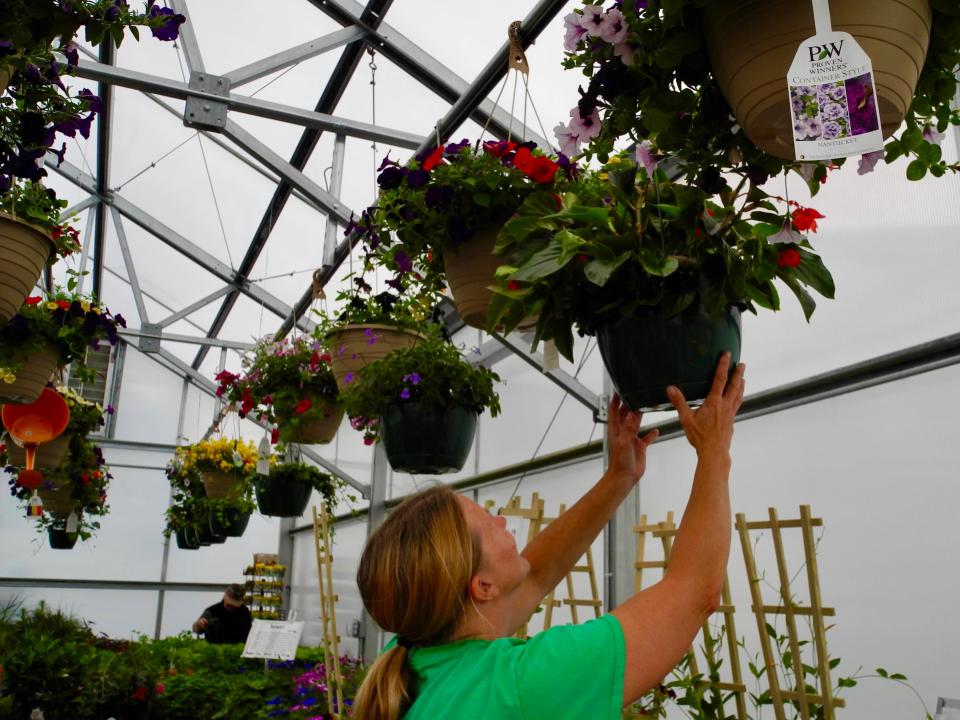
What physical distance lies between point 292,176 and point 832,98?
4.43 meters

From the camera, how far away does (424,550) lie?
3.63 ft

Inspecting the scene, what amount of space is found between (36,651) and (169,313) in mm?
6398

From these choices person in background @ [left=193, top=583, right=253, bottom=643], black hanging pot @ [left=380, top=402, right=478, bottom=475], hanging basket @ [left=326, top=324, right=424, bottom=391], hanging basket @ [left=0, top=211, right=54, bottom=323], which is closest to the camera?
hanging basket @ [left=0, top=211, right=54, bottom=323]

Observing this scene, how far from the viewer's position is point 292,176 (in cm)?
494

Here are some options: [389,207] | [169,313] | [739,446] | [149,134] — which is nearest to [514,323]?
[389,207]

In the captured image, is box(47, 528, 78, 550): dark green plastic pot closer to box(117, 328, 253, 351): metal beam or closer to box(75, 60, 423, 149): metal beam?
box(117, 328, 253, 351): metal beam

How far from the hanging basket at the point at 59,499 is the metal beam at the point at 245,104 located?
3.13 m

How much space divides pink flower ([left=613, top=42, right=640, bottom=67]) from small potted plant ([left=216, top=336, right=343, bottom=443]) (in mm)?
3070

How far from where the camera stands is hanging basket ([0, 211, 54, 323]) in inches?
Answer: 71.5

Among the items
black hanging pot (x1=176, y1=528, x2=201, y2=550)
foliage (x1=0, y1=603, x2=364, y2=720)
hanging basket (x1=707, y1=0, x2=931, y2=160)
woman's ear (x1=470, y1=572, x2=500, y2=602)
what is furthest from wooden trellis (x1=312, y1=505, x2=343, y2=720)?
black hanging pot (x1=176, y1=528, x2=201, y2=550)

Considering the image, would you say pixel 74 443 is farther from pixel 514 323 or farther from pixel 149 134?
pixel 514 323

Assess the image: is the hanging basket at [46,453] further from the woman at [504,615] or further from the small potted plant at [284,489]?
the woman at [504,615]

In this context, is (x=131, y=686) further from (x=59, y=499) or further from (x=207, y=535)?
(x=207, y=535)

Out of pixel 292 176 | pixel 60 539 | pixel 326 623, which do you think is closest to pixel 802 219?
pixel 326 623
